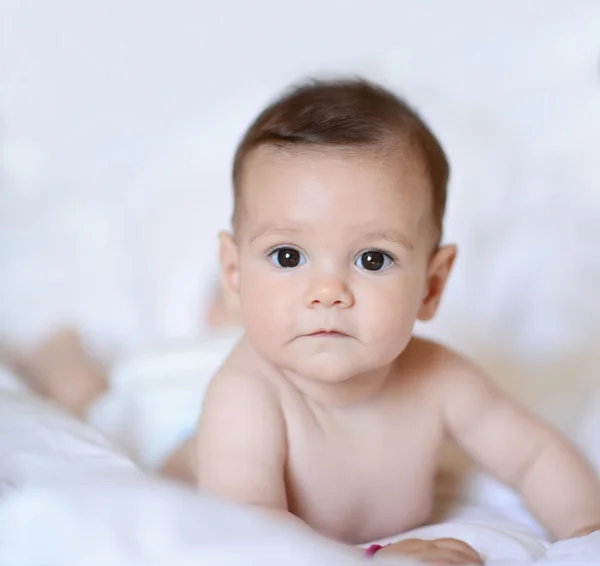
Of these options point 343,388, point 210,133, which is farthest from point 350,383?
point 210,133

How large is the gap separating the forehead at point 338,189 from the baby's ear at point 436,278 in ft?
0.30

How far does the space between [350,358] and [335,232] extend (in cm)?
11

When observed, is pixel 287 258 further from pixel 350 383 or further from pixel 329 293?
pixel 350 383

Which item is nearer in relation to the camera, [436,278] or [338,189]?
[338,189]

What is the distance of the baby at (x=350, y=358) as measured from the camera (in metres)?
0.83

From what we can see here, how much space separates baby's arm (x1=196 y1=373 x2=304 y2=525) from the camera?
861 millimetres

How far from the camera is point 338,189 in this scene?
0.82 metres

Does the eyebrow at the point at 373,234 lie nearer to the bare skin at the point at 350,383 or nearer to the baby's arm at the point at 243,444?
the bare skin at the point at 350,383

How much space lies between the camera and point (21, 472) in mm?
907

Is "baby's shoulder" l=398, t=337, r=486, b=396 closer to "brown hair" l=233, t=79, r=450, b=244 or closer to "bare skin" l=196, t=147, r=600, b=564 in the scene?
"bare skin" l=196, t=147, r=600, b=564

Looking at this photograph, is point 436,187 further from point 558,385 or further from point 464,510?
point 558,385

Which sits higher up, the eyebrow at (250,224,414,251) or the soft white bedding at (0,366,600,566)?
the eyebrow at (250,224,414,251)

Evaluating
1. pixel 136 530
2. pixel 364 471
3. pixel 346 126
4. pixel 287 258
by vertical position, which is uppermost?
pixel 346 126

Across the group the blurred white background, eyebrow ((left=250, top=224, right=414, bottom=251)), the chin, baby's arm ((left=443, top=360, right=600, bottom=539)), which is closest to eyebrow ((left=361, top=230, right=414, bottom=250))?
eyebrow ((left=250, top=224, right=414, bottom=251))
